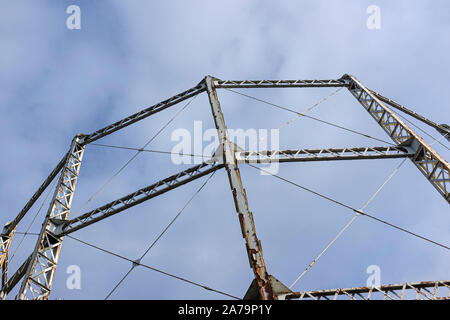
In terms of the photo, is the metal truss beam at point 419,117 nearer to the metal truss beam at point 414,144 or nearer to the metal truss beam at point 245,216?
the metal truss beam at point 414,144

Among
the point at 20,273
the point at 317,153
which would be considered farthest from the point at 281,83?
the point at 20,273

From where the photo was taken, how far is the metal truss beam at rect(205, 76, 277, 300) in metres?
7.76

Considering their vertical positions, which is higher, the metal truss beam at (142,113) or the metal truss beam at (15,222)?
the metal truss beam at (142,113)

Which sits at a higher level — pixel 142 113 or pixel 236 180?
pixel 142 113

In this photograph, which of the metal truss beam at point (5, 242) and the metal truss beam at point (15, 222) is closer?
the metal truss beam at point (5, 242)

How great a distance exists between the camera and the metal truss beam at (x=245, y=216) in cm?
776

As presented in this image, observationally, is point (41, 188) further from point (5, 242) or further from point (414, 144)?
point (414, 144)

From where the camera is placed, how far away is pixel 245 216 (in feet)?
30.0

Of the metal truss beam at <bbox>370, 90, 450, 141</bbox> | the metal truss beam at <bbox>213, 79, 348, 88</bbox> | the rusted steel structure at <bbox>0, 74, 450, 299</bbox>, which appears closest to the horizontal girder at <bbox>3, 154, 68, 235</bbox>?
the rusted steel structure at <bbox>0, 74, 450, 299</bbox>

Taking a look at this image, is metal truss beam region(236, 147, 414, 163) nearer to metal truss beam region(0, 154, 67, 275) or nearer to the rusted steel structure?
the rusted steel structure

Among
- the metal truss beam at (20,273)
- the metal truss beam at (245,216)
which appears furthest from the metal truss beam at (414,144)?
the metal truss beam at (20,273)

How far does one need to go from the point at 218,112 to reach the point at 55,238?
6.52 metres
